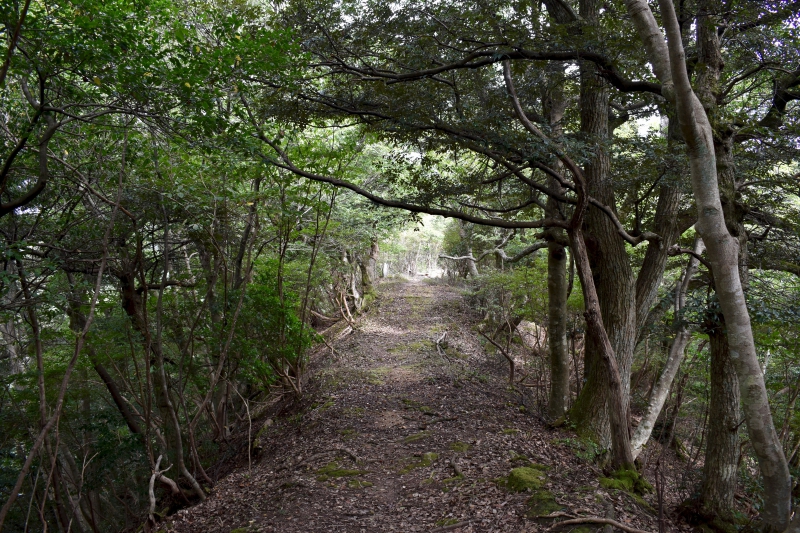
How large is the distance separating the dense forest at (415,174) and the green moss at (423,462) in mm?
2188

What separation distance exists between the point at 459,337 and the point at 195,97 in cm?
1101

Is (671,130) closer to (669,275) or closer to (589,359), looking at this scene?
(589,359)

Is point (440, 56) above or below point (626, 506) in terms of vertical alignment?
above

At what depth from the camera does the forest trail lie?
4832mm

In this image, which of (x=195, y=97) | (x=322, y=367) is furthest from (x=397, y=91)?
(x=322, y=367)

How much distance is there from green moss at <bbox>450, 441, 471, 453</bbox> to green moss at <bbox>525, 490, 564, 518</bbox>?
1.76 m

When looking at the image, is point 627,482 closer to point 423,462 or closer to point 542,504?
point 542,504

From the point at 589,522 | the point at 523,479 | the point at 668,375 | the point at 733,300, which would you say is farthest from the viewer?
the point at 668,375

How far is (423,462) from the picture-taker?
6.34m

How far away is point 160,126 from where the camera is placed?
17.4 feet

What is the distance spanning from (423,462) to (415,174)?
14.2 ft

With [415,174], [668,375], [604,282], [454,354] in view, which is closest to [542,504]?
[604,282]

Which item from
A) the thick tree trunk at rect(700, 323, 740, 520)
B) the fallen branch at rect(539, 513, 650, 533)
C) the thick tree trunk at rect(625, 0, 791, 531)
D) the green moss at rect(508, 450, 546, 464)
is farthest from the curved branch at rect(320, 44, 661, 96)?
the green moss at rect(508, 450, 546, 464)

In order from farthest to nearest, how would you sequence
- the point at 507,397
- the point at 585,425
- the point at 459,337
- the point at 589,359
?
the point at 459,337, the point at 507,397, the point at 589,359, the point at 585,425
